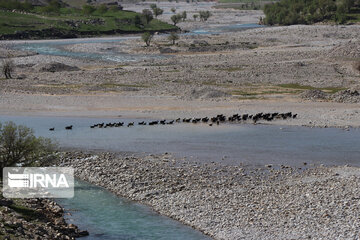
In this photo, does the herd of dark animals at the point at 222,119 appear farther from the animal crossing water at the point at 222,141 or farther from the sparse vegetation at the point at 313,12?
the sparse vegetation at the point at 313,12

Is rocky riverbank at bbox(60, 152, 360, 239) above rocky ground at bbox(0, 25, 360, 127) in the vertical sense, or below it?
below

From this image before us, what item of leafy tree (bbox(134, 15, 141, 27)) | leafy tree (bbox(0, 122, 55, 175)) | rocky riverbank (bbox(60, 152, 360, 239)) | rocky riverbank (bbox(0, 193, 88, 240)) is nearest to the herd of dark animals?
rocky riverbank (bbox(60, 152, 360, 239))

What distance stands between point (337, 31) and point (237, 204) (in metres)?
106

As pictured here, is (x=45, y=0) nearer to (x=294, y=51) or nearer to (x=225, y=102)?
(x=294, y=51)

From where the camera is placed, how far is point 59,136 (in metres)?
42.3

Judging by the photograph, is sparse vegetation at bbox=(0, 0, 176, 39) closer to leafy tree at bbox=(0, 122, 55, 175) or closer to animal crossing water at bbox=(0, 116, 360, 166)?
animal crossing water at bbox=(0, 116, 360, 166)

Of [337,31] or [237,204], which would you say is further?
[337,31]

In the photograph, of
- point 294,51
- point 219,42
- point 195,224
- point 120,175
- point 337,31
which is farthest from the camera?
point 337,31

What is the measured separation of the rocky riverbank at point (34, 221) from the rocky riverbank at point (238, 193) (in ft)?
13.8

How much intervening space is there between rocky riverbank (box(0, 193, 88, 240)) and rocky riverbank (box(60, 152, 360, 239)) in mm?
4209

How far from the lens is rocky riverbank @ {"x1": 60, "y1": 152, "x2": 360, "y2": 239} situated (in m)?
24.1

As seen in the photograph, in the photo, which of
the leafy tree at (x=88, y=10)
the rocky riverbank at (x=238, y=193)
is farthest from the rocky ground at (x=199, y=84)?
the leafy tree at (x=88, y=10)

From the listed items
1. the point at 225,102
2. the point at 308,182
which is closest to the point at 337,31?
the point at 225,102

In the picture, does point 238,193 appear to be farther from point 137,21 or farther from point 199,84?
point 137,21
